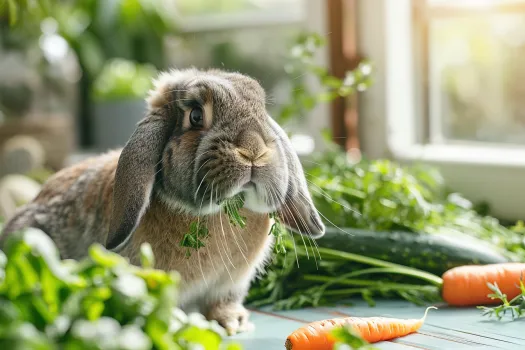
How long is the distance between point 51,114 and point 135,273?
11.7ft

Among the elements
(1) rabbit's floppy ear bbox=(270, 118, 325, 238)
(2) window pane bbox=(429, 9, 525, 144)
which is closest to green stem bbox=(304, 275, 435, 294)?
(1) rabbit's floppy ear bbox=(270, 118, 325, 238)

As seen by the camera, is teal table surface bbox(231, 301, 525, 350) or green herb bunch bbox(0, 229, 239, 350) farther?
teal table surface bbox(231, 301, 525, 350)

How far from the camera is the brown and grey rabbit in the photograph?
4.85ft

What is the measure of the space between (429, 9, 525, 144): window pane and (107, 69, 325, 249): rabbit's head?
1558 millimetres

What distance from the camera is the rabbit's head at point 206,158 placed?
1459 mm

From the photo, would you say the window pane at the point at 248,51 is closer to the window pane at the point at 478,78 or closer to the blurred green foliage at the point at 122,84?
the blurred green foliage at the point at 122,84

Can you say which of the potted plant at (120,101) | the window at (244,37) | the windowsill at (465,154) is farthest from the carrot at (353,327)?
the potted plant at (120,101)

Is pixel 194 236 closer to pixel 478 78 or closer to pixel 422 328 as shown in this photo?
pixel 422 328

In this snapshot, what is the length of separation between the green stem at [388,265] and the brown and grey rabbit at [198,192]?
0.26m

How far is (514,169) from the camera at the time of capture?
2.61 metres

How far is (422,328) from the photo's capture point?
5.57 ft

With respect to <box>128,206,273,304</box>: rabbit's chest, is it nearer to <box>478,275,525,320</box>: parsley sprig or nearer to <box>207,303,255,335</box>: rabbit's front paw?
<box>207,303,255,335</box>: rabbit's front paw

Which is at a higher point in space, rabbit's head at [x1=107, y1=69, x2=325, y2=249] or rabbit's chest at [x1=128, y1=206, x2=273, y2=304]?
rabbit's head at [x1=107, y1=69, x2=325, y2=249]

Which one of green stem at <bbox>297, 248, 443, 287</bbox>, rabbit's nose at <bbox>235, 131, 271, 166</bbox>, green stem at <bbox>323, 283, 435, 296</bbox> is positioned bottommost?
green stem at <bbox>323, 283, 435, 296</bbox>
